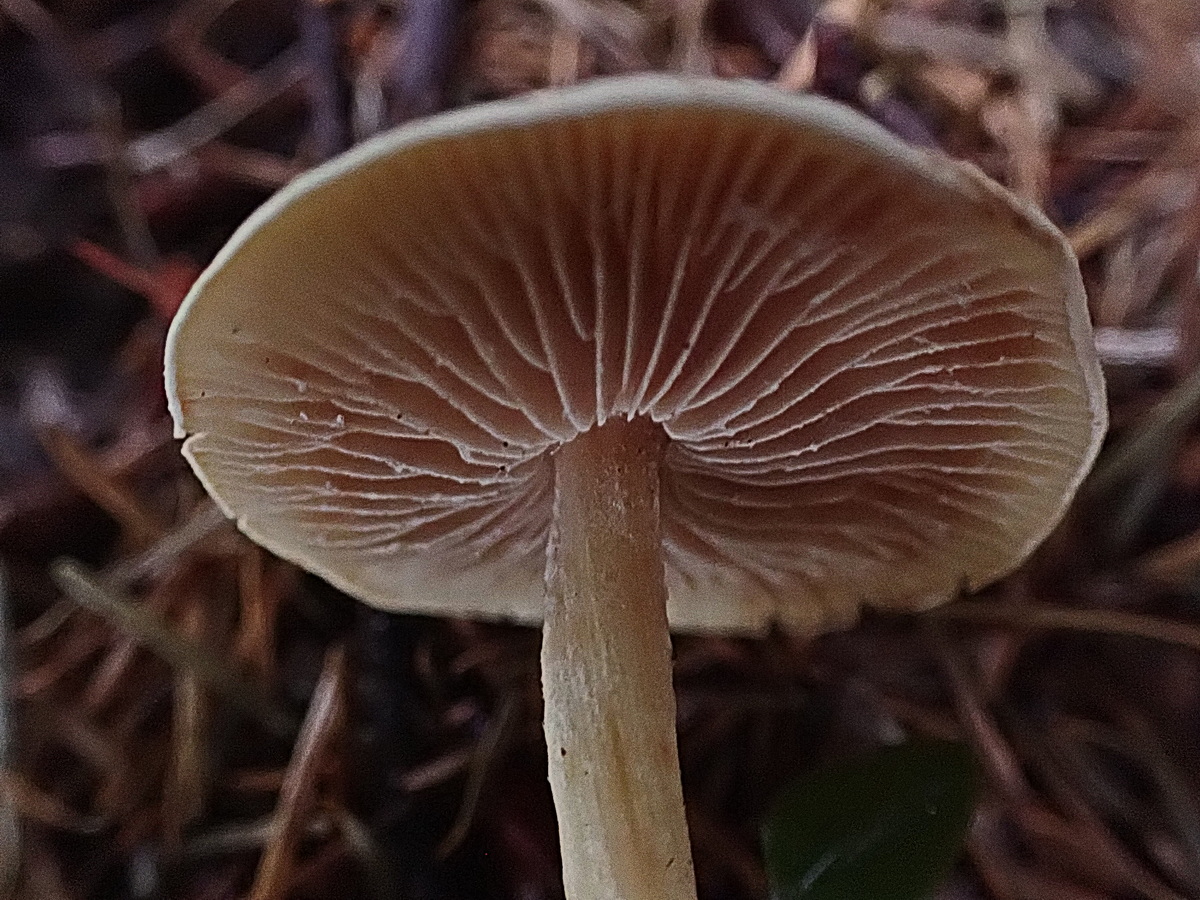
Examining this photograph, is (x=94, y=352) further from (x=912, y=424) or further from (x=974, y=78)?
(x=974, y=78)

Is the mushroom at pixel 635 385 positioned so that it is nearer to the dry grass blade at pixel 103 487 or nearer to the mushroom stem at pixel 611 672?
the mushroom stem at pixel 611 672

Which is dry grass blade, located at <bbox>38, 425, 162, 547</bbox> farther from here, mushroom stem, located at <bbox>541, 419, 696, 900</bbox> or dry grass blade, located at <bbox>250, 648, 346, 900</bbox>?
mushroom stem, located at <bbox>541, 419, 696, 900</bbox>

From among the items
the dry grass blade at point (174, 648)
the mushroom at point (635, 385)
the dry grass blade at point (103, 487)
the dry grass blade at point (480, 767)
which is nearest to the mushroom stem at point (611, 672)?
the mushroom at point (635, 385)

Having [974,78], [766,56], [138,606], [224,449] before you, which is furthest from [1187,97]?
[138,606]

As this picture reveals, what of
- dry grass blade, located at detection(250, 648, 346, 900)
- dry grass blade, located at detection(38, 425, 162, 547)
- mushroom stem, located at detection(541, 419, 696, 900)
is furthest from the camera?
dry grass blade, located at detection(38, 425, 162, 547)

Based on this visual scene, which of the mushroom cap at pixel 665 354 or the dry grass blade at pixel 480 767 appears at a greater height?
the mushroom cap at pixel 665 354

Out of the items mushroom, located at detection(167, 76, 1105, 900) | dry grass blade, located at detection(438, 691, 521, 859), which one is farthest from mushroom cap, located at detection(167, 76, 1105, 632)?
dry grass blade, located at detection(438, 691, 521, 859)

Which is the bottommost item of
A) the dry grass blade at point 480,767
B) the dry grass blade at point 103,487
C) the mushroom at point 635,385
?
the dry grass blade at point 480,767
